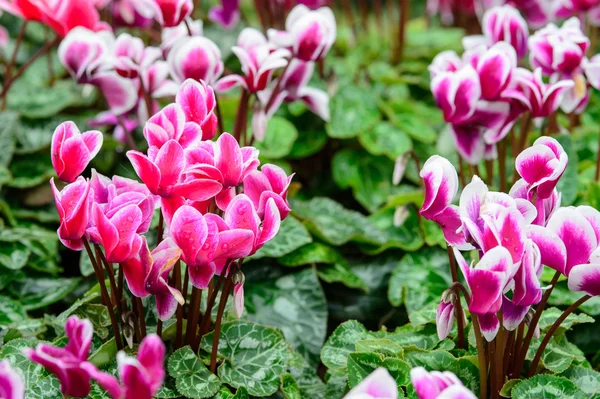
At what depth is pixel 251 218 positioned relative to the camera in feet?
3.23

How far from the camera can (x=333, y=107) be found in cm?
219

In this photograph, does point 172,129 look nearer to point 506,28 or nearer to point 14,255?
point 14,255

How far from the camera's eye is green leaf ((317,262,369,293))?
1628 mm

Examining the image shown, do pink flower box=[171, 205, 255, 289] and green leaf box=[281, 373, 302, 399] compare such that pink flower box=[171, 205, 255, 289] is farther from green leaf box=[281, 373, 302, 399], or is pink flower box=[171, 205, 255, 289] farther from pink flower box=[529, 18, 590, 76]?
pink flower box=[529, 18, 590, 76]

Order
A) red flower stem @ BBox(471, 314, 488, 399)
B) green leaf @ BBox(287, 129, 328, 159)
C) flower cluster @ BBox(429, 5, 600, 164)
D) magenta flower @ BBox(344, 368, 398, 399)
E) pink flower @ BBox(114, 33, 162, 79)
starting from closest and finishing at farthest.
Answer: magenta flower @ BBox(344, 368, 398, 399) < red flower stem @ BBox(471, 314, 488, 399) < flower cluster @ BBox(429, 5, 600, 164) < pink flower @ BBox(114, 33, 162, 79) < green leaf @ BBox(287, 129, 328, 159)

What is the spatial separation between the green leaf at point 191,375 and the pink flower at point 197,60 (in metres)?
0.55

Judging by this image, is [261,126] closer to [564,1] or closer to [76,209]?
→ [76,209]

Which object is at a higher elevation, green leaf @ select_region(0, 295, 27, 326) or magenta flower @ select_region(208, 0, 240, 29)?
magenta flower @ select_region(208, 0, 240, 29)

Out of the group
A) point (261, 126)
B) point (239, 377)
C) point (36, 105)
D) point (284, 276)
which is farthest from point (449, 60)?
point (36, 105)

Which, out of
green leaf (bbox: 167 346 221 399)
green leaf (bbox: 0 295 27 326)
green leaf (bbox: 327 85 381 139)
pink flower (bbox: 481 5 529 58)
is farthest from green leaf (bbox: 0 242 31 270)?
pink flower (bbox: 481 5 529 58)

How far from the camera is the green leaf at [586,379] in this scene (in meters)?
1.14

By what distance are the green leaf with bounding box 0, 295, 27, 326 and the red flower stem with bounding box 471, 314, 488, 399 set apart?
0.89 meters

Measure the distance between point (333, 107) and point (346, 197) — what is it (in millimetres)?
282

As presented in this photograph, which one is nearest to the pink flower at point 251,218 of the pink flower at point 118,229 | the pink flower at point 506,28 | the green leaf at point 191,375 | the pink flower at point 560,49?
the pink flower at point 118,229
